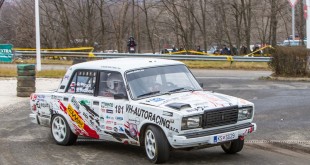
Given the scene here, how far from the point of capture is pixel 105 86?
9.02m

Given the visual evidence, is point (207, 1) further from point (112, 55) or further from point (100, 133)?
point (100, 133)

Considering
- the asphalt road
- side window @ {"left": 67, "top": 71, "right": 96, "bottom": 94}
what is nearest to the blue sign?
the asphalt road

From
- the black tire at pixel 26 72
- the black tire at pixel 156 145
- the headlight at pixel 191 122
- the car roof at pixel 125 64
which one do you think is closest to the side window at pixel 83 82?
the car roof at pixel 125 64

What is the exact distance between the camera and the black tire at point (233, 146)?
841 centimetres

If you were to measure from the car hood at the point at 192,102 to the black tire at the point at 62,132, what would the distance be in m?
2.11

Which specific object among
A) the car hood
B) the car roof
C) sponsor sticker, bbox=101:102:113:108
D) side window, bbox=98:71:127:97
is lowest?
sponsor sticker, bbox=101:102:113:108

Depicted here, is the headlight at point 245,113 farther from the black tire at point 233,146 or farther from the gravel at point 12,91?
the gravel at point 12,91

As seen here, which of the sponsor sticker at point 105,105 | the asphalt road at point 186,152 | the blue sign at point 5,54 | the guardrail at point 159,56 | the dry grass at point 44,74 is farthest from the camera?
the guardrail at point 159,56

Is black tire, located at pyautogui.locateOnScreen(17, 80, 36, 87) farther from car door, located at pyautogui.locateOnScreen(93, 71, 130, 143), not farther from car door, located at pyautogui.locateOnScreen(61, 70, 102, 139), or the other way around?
car door, located at pyautogui.locateOnScreen(93, 71, 130, 143)

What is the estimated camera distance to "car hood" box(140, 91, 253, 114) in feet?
24.8

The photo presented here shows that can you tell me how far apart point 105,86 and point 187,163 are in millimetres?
2076

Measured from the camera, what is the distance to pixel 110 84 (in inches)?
352

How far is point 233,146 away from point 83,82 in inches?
116

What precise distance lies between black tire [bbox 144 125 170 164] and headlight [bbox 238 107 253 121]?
1241mm
